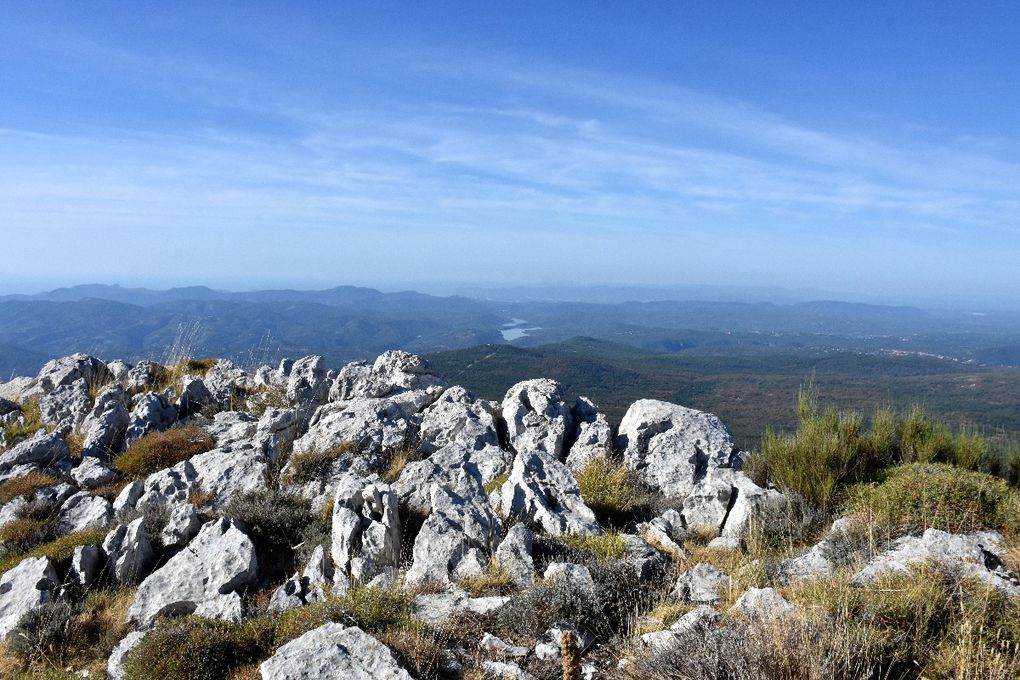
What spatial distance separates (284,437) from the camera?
12844 millimetres

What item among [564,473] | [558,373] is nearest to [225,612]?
[564,473]

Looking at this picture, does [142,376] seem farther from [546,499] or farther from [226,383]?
[546,499]

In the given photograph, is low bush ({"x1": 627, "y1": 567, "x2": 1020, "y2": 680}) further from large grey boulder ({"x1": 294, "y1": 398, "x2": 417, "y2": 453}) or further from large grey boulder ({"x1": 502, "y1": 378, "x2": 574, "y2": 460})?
large grey boulder ({"x1": 294, "y1": 398, "x2": 417, "y2": 453})

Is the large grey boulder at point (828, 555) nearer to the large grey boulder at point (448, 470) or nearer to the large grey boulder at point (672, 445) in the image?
the large grey boulder at point (672, 445)

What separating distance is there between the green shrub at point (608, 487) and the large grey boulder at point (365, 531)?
307 centimetres

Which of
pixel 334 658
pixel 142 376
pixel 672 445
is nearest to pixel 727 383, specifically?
pixel 672 445

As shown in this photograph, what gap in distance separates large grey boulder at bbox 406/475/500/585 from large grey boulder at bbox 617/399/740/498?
381 cm

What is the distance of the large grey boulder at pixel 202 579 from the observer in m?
7.42

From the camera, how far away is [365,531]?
327 inches

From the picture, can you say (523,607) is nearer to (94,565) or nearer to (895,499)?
(895,499)

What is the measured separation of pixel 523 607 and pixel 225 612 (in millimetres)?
3724

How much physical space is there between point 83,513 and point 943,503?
44.5 feet

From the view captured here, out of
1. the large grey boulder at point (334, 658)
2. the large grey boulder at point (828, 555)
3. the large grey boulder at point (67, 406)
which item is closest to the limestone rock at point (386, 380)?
the large grey boulder at point (67, 406)

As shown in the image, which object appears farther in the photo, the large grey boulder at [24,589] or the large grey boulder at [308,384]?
the large grey boulder at [308,384]
